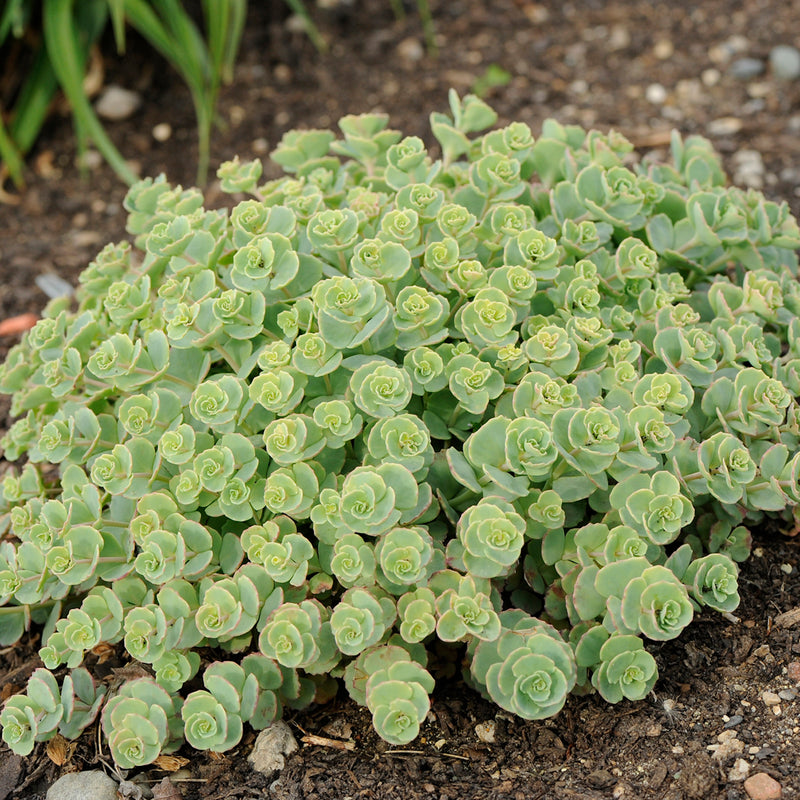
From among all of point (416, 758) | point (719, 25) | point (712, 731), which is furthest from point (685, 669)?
point (719, 25)

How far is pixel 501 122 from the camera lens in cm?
364

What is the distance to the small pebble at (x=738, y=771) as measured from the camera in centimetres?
166

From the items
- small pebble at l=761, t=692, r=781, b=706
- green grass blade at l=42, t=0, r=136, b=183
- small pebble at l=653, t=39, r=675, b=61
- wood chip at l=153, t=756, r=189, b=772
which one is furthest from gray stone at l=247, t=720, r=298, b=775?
small pebble at l=653, t=39, r=675, b=61

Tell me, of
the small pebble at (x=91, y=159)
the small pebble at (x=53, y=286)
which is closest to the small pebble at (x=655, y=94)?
the small pebble at (x=91, y=159)

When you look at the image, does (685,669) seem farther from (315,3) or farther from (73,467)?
(315,3)

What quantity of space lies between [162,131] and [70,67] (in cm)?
46

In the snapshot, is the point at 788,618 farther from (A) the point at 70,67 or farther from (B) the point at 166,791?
(A) the point at 70,67

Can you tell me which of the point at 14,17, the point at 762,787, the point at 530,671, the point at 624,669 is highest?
the point at 14,17

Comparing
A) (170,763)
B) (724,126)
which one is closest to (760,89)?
(724,126)

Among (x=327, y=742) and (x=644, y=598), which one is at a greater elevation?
(x=644, y=598)

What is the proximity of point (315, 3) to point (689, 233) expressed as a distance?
2.47 m

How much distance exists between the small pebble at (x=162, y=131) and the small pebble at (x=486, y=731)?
8.88 feet

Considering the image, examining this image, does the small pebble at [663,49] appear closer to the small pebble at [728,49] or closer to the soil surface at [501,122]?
the soil surface at [501,122]

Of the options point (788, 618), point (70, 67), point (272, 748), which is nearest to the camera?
point (272, 748)
